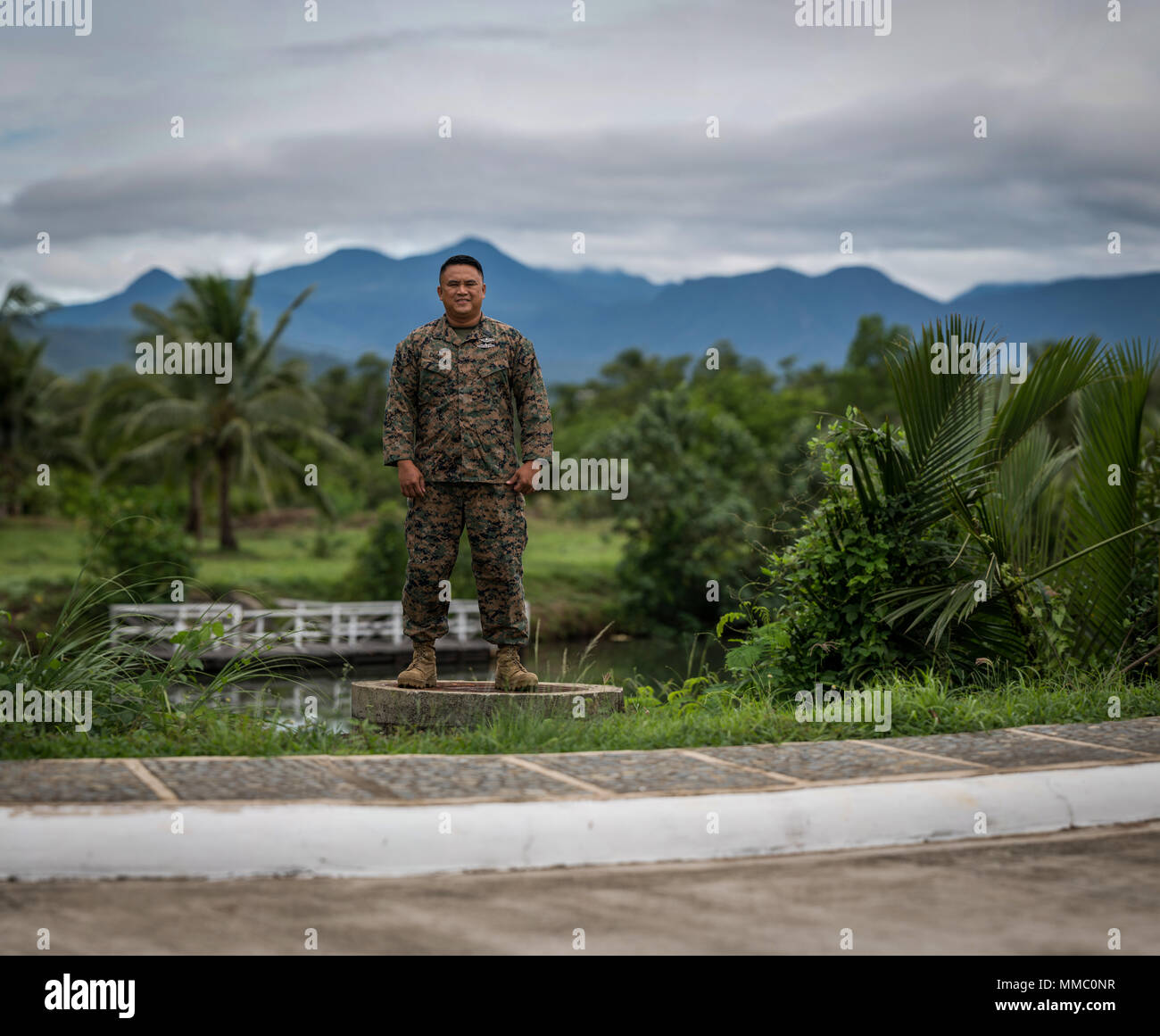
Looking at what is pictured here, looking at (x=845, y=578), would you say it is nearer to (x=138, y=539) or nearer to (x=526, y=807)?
(x=526, y=807)

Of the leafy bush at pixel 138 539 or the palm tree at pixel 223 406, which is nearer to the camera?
the leafy bush at pixel 138 539

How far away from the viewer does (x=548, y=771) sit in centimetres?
459

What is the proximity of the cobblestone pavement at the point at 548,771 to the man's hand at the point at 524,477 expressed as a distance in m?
1.68

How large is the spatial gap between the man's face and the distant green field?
85.9ft

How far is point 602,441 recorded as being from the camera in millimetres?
42125

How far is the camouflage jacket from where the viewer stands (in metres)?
6.29

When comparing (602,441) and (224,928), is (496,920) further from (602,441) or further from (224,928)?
(602,441)

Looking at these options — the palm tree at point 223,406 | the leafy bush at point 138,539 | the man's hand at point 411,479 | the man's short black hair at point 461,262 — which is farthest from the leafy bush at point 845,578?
the palm tree at point 223,406

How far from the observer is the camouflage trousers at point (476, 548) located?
6.37 m

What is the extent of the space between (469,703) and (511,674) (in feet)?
1.28

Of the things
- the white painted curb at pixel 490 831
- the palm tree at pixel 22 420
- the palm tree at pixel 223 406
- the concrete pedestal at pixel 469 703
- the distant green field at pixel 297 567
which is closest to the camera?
the white painted curb at pixel 490 831

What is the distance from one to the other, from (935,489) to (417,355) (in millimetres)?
2969

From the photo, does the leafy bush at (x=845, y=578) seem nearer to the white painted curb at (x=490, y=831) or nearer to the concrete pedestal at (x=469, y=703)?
the concrete pedestal at (x=469, y=703)

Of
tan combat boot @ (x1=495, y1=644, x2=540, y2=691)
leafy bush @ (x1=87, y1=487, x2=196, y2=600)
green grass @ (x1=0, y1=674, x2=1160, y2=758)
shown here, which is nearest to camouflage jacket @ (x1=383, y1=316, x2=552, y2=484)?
tan combat boot @ (x1=495, y1=644, x2=540, y2=691)
